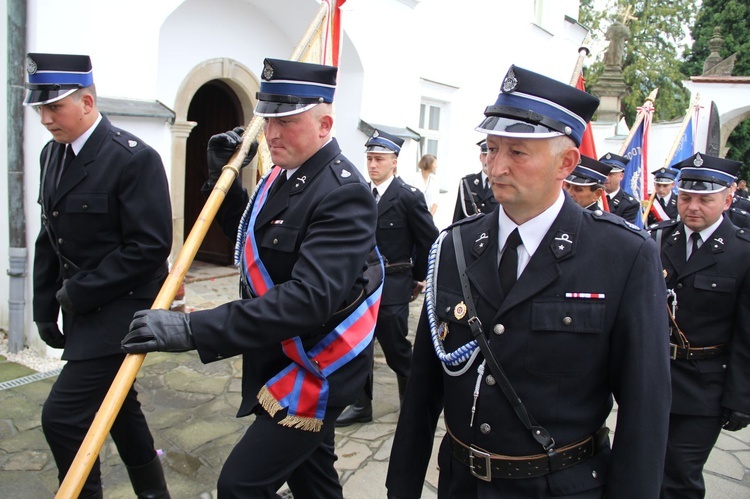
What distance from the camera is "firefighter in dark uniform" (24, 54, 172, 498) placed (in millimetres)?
2707

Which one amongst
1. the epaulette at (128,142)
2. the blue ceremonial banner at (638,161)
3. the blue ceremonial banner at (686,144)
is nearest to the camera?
the epaulette at (128,142)

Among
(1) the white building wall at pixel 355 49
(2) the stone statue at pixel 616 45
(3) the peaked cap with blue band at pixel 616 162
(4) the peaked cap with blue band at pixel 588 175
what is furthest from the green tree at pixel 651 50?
(4) the peaked cap with blue band at pixel 588 175

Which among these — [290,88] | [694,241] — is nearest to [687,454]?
[694,241]

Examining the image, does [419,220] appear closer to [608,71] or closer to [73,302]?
[73,302]

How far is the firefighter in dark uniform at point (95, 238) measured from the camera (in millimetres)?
2707

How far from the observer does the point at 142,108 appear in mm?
5336

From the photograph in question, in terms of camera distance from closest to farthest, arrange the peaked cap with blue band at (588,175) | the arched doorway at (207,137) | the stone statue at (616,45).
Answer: the peaked cap with blue band at (588,175)
the arched doorway at (207,137)
the stone statue at (616,45)

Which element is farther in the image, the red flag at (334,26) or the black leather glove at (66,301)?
the red flag at (334,26)

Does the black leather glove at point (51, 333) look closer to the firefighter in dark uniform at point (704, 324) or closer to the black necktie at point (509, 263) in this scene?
the black necktie at point (509, 263)

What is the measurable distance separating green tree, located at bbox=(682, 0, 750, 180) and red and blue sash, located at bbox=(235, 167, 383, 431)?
77.1 ft

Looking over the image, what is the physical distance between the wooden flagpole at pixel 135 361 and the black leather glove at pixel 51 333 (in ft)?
3.57

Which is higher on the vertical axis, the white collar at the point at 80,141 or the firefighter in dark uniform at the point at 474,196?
the white collar at the point at 80,141

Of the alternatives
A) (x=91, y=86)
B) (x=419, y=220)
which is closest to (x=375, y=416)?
(x=419, y=220)

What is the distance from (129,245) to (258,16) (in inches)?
220
